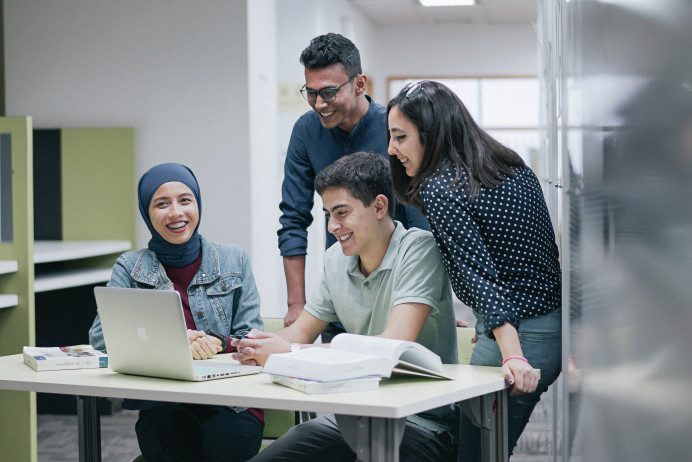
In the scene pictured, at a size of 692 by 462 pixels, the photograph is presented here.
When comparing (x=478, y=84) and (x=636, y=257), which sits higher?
(x=478, y=84)

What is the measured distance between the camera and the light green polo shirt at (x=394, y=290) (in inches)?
80.9

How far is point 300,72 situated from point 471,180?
4.65 meters

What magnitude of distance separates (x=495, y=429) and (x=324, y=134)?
1.25m

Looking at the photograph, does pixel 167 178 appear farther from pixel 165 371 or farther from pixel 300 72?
pixel 300 72

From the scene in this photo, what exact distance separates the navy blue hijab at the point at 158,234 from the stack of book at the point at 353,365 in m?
0.63

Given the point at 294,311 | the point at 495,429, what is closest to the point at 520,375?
the point at 495,429

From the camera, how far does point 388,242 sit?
2.20 m

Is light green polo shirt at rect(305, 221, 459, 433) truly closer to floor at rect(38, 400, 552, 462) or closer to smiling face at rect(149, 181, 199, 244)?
smiling face at rect(149, 181, 199, 244)

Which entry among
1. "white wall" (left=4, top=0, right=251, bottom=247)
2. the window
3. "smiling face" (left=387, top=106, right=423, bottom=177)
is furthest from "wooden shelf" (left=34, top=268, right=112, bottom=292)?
the window

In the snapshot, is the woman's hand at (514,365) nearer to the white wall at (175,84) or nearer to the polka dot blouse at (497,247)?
the polka dot blouse at (497,247)

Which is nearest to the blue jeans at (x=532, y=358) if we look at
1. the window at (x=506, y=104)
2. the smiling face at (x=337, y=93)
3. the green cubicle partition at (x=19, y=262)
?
the smiling face at (x=337, y=93)

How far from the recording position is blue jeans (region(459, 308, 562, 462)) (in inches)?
75.5

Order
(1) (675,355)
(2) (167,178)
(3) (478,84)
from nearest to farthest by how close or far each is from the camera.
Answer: (1) (675,355) → (2) (167,178) → (3) (478,84)

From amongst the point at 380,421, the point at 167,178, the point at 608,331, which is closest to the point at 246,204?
the point at 167,178
